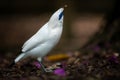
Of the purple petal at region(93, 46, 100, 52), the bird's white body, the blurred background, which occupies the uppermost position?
the blurred background

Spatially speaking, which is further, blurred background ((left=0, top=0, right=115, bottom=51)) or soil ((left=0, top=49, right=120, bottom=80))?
blurred background ((left=0, top=0, right=115, bottom=51))

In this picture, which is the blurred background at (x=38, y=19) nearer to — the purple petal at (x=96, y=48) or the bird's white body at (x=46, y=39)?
the purple petal at (x=96, y=48)

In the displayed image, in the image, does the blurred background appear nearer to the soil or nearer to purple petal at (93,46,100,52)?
purple petal at (93,46,100,52)

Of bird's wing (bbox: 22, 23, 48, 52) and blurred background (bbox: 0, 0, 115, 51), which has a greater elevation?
blurred background (bbox: 0, 0, 115, 51)

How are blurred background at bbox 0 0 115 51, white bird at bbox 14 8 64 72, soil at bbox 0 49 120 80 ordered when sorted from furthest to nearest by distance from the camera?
blurred background at bbox 0 0 115 51 → white bird at bbox 14 8 64 72 → soil at bbox 0 49 120 80

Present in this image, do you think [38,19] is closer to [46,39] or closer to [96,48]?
[96,48]

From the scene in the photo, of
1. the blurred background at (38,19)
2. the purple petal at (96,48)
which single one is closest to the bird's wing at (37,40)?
the purple petal at (96,48)

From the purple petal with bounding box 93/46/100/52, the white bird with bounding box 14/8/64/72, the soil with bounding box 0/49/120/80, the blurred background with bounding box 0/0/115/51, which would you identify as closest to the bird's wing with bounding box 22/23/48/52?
the white bird with bounding box 14/8/64/72
